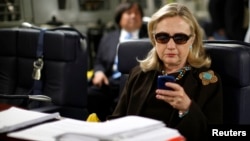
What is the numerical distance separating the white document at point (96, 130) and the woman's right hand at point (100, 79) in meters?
1.87

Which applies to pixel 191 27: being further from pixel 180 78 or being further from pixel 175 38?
pixel 180 78

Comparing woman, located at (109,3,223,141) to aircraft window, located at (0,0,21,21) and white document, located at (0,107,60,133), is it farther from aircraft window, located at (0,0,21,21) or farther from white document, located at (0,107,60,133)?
aircraft window, located at (0,0,21,21)

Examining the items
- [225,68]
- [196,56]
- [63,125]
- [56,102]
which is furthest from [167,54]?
[56,102]

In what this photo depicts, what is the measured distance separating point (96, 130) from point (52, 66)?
122 centimetres

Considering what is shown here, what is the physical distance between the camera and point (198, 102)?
1.60 metres

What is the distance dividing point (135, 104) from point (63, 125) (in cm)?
56

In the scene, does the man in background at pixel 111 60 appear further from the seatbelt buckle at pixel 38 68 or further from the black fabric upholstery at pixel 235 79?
the black fabric upholstery at pixel 235 79

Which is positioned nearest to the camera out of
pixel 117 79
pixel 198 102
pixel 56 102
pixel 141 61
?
pixel 198 102

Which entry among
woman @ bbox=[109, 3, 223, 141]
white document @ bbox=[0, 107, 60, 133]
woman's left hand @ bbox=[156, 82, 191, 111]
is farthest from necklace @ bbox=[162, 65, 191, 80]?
white document @ bbox=[0, 107, 60, 133]

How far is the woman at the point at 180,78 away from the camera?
153cm

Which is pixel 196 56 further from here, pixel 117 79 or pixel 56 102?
pixel 117 79

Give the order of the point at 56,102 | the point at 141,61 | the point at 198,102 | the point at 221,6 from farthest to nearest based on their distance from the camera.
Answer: the point at 221,6 < the point at 56,102 < the point at 141,61 < the point at 198,102

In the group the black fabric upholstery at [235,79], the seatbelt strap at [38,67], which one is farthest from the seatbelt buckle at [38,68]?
the black fabric upholstery at [235,79]

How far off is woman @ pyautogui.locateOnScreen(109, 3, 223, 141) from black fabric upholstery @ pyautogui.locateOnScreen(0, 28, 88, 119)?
20.4 inches
